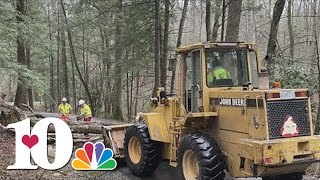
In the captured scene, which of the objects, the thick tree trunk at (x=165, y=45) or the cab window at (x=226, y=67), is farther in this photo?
the thick tree trunk at (x=165, y=45)

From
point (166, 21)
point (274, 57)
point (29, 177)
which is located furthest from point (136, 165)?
point (166, 21)

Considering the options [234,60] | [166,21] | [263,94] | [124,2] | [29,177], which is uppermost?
[124,2]

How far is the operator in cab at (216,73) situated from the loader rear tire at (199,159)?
1.08 m

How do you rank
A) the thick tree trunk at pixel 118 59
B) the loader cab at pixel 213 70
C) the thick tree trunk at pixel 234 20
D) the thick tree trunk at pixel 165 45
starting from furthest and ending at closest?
the thick tree trunk at pixel 118 59 < the thick tree trunk at pixel 165 45 < the thick tree trunk at pixel 234 20 < the loader cab at pixel 213 70

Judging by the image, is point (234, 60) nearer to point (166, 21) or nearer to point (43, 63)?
point (166, 21)

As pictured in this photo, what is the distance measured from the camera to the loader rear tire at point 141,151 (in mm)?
9102

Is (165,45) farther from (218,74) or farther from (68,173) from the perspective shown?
(218,74)

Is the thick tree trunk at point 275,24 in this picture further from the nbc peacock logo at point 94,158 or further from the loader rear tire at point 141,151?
the nbc peacock logo at point 94,158

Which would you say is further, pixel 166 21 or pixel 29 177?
pixel 166 21

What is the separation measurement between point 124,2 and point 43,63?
2093 centimetres

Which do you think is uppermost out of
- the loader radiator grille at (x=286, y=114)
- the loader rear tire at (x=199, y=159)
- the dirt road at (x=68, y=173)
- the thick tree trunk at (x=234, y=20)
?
the thick tree trunk at (x=234, y=20)

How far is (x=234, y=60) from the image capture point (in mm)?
8203

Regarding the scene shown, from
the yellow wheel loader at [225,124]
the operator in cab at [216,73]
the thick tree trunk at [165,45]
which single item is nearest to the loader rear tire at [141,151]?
the yellow wheel loader at [225,124]

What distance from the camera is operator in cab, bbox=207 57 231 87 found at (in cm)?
789
